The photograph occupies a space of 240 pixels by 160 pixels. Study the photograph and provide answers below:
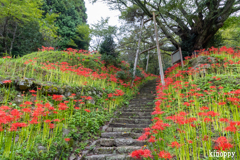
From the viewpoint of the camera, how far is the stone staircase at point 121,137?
3012mm

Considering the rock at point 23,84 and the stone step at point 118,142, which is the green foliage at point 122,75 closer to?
the stone step at point 118,142

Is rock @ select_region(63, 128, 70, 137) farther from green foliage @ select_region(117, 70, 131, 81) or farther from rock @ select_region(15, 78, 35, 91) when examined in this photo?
green foliage @ select_region(117, 70, 131, 81)

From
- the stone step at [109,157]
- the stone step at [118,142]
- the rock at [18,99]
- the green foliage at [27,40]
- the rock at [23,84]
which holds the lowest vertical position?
the stone step at [109,157]

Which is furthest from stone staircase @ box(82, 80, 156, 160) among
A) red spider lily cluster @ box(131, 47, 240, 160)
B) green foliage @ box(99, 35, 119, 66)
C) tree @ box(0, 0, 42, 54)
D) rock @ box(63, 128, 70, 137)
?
tree @ box(0, 0, 42, 54)

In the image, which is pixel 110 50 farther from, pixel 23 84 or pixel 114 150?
pixel 114 150

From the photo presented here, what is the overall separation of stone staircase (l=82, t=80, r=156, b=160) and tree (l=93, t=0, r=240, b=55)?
6.72 m

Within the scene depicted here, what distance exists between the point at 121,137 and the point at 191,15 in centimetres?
974

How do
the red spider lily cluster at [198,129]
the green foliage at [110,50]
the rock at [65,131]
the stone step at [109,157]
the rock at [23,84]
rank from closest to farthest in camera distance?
1. the red spider lily cluster at [198,129]
2. the stone step at [109,157]
3. the rock at [65,131]
4. the rock at [23,84]
5. the green foliage at [110,50]

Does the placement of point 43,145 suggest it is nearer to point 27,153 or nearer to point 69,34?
point 27,153

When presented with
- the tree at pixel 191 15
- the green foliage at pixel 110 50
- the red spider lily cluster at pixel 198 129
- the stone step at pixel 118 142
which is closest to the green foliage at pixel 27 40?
the green foliage at pixel 110 50

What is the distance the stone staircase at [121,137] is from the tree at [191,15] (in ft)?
22.0

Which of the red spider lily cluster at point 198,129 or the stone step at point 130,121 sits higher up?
the red spider lily cluster at point 198,129

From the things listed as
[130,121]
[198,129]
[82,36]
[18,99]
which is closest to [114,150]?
[130,121]

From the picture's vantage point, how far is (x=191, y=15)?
893 cm
